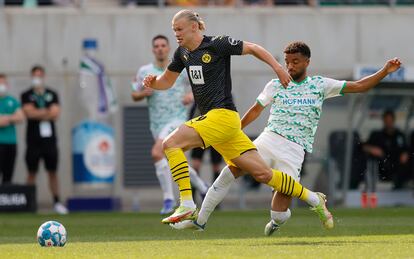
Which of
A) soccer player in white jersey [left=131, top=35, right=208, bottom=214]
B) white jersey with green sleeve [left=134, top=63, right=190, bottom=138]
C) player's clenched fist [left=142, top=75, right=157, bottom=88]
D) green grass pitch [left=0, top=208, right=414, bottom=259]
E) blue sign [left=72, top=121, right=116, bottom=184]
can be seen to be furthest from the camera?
blue sign [left=72, top=121, right=116, bottom=184]

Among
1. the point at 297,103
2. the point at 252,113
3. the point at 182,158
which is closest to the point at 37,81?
the point at 252,113

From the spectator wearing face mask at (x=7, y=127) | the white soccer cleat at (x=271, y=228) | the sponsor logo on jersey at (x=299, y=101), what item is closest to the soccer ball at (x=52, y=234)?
the white soccer cleat at (x=271, y=228)

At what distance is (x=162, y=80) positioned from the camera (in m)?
12.7

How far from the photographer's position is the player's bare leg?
11.9 meters

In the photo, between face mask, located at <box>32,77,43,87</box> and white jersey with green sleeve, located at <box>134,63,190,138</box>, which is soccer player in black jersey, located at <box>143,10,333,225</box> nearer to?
white jersey with green sleeve, located at <box>134,63,190,138</box>

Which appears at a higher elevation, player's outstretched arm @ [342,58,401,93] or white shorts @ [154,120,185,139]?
player's outstretched arm @ [342,58,401,93]

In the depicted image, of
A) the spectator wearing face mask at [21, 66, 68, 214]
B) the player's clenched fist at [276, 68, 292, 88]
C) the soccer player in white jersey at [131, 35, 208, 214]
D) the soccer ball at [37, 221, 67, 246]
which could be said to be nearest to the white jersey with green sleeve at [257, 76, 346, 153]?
the player's clenched fist at [276, 68, 292, 88]

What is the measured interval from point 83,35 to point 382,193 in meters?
6.61

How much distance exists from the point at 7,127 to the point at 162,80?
939cm

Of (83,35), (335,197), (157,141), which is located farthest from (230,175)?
(83,35)

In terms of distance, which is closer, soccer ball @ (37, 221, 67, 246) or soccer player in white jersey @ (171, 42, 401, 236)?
soccer ball @ (37, 221, 67, 246)

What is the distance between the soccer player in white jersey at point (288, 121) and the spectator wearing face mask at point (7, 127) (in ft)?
31.2

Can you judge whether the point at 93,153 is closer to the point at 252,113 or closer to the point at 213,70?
the point at 252,113

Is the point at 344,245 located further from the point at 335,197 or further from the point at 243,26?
the point at 243,26
